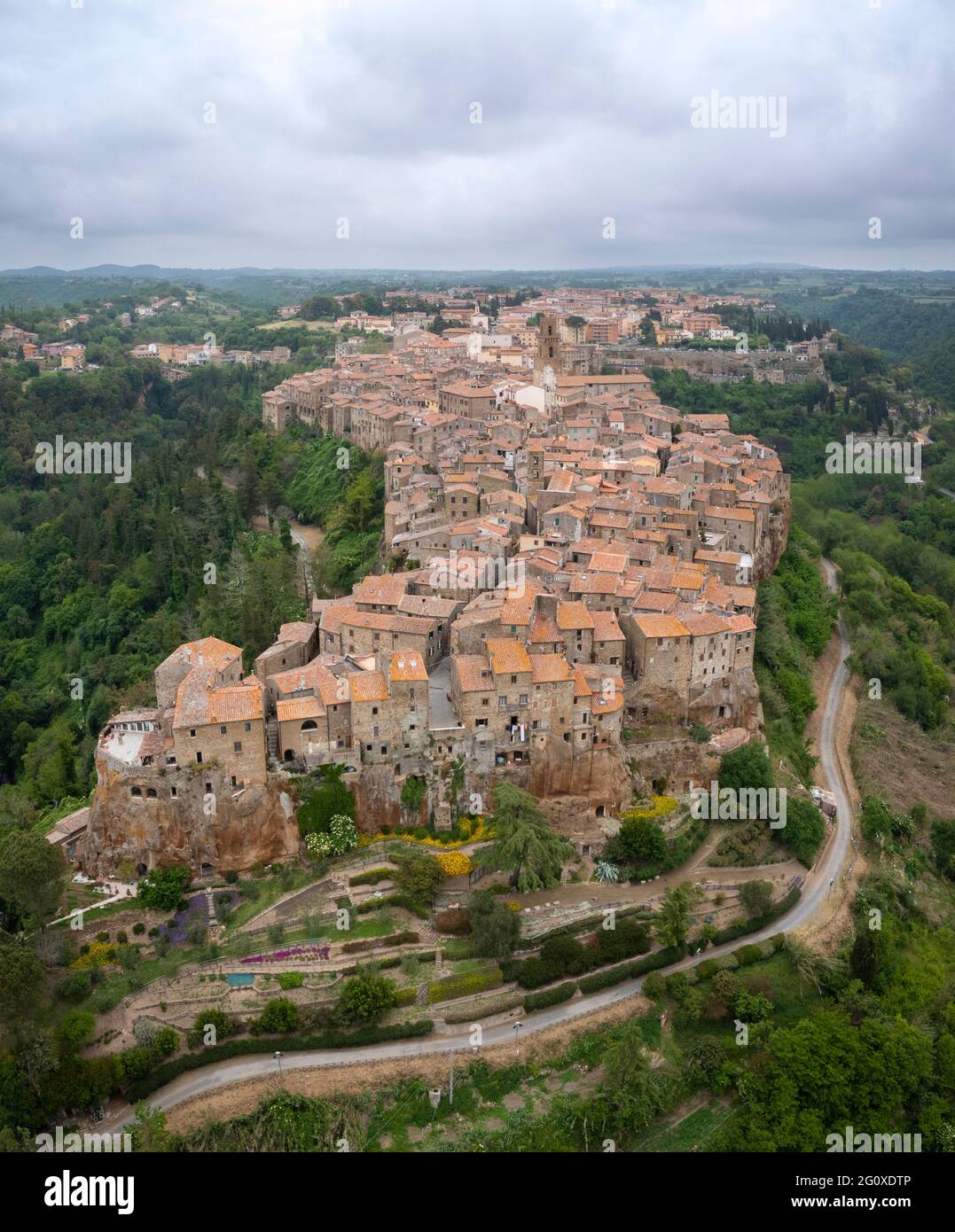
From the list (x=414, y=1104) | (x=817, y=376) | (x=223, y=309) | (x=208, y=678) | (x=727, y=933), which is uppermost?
(x=223, y=309)

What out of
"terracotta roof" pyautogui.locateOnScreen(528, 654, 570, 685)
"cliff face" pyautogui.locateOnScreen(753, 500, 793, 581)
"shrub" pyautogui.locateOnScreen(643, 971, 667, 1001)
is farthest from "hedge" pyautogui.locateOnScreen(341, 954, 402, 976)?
"cliff face" pyautogui.locateOnScreen(753, 500, 793, 581)

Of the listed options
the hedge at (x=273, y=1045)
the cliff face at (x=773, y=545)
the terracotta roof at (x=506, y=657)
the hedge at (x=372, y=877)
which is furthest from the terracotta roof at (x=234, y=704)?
the cliff face at (x=773, y=545)

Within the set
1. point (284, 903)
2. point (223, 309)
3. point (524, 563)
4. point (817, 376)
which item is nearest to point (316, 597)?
point (524, 563)

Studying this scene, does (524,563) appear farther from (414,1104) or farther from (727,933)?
(414,1104)

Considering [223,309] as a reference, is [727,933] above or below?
below

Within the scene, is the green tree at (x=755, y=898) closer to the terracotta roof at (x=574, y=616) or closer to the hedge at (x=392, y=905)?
the terracotta roof at (x=574, y=616)

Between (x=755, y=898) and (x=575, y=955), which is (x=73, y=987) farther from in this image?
(x=755, y=898)

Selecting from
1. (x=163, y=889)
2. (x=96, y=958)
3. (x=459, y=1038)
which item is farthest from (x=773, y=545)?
(x=96, y=958)
